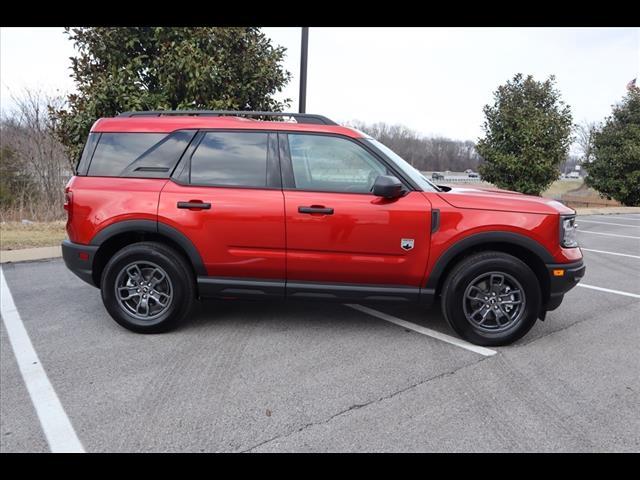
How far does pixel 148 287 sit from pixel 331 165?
1938 mm

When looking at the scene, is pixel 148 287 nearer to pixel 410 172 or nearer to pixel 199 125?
pixel 199 125

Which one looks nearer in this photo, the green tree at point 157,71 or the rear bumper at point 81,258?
the rear bumper at point 81,258

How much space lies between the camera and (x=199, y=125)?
3.65 m

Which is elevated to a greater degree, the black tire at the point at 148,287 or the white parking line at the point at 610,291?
the black tire at the point at 148,287

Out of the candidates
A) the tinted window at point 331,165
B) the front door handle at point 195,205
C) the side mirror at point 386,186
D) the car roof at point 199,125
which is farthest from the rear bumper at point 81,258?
the side mirror at point 386,186

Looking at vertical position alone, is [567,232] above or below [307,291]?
above

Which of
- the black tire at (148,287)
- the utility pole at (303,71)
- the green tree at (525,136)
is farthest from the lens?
the green tree at (525,136)

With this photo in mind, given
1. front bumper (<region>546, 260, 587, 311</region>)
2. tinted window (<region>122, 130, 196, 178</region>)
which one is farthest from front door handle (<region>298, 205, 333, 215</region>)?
front bumper (<region>546, 260, 587, 311</region>)

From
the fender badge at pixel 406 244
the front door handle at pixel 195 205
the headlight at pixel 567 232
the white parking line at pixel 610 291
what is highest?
the front door handle at pixel 195 205

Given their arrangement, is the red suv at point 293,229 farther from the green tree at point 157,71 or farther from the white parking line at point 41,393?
the green tree at point 157,71

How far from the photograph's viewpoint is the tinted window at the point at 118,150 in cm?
364

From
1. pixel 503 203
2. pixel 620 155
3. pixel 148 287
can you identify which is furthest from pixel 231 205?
pixel 620 155
